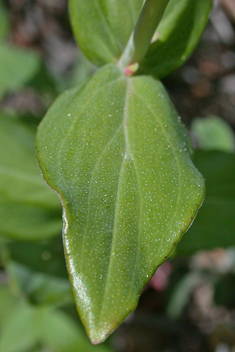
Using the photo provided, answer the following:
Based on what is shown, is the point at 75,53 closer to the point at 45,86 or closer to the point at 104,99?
the point at 45,86

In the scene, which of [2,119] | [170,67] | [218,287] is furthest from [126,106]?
[218,287]

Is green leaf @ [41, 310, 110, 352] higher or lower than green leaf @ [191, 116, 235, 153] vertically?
higher

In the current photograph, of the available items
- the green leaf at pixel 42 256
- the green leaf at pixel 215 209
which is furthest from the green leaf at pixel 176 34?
the green leaf at pixel 42 256

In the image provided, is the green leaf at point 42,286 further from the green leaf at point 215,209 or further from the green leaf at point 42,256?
the green leaf at point 215,209

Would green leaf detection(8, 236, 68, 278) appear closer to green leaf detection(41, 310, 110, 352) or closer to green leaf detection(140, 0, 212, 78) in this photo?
green leaf detection(41, 310, 110, 352)

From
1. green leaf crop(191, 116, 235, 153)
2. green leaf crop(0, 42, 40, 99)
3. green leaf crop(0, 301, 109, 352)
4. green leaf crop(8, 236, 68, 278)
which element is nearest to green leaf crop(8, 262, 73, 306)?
green leaf crop(8, 236, 68, 278)
